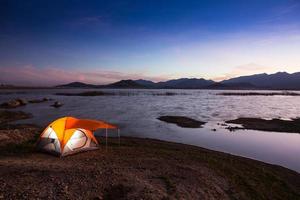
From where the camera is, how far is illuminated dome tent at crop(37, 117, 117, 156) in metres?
13.4

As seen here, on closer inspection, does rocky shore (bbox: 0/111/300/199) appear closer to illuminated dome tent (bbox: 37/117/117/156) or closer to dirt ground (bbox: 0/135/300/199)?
dirt ground (bbox: 0/135/300/199)

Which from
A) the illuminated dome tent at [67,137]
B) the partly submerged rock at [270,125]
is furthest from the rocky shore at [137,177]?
the partly submerged rock at [270,125]

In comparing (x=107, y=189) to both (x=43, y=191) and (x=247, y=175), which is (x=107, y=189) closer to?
(x=43, y=191)

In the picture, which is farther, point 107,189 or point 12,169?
point 12,169

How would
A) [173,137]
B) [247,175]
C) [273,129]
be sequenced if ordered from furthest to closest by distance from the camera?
[273,129] → [173,137] → [247,175]

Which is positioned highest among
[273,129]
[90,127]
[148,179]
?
[90,127]

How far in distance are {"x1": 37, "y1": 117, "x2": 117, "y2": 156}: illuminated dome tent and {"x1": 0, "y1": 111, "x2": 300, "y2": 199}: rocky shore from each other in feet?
1.79

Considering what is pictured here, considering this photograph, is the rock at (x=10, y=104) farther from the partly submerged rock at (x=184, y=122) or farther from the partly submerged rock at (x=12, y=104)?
the partly submerged rock at (x=184, y=122)

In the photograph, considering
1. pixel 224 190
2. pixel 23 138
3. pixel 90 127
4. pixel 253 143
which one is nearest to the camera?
pixel 224 190

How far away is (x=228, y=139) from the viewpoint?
22.5m

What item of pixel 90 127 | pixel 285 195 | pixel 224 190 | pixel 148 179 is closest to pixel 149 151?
pixel 90 127

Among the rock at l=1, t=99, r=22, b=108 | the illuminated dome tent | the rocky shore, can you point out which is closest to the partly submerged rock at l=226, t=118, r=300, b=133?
the rocky shore

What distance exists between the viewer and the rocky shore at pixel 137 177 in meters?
8.40

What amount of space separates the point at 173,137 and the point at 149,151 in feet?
27.4
